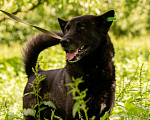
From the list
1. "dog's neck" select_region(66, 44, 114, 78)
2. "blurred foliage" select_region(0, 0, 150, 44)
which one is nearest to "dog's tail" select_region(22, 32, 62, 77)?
"blurred foliage" select_region(0, 0, 150, 44)

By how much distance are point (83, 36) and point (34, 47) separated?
0.98 meters

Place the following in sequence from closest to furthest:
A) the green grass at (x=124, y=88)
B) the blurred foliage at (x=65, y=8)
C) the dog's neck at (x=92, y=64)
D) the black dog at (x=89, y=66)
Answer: the green grass at (x=124, y=88), the black dog at (x=89, y=66), the dog's neck at (x=92, y=64), the blurred foliage at (x=65, y=8)

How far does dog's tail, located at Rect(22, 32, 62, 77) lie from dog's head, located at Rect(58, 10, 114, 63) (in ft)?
1.82

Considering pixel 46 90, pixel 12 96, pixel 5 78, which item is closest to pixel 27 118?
pixel 46 90

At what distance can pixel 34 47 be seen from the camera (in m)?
3.21

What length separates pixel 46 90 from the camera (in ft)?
9.47

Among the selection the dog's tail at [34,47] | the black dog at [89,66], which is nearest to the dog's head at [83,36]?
the black dog at [89,66]

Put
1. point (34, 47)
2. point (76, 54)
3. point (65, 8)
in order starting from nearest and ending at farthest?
point (76, 54) → point (34, 47) → point (65, 8)

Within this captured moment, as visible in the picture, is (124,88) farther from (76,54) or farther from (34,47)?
(34,47)

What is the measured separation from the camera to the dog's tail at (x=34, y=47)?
3.12 metres

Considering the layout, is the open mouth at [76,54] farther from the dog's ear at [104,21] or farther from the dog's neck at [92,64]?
the dog's ear at [104,21]

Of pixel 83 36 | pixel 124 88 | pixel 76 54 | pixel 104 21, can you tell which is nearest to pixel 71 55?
pixel 76 54

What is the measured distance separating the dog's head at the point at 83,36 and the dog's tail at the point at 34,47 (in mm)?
554

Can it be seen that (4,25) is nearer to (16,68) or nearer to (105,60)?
(16,68)
